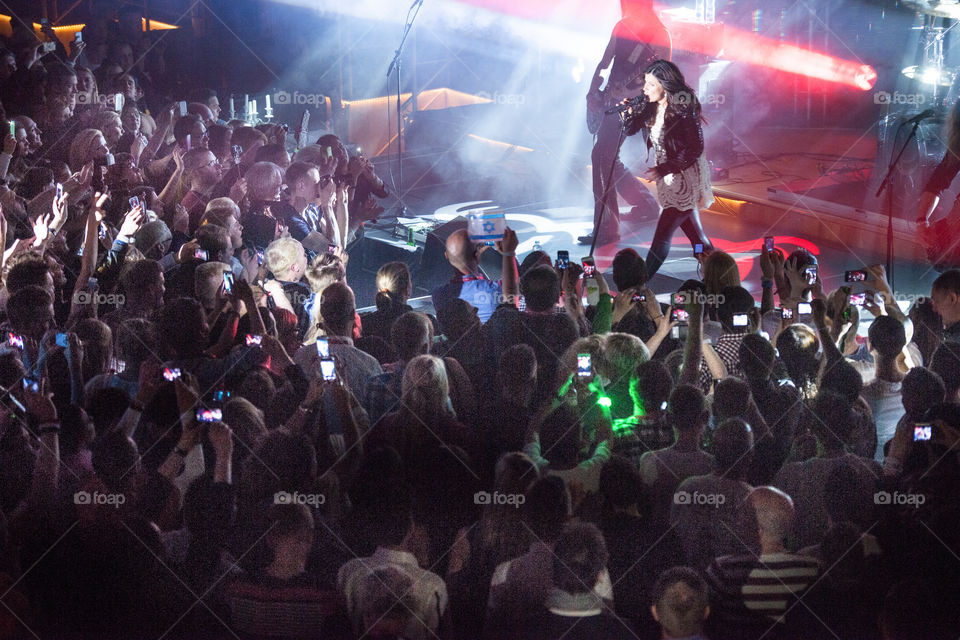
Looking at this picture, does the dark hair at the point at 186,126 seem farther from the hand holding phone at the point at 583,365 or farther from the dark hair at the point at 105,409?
the hand holding phone at the point at 583,365

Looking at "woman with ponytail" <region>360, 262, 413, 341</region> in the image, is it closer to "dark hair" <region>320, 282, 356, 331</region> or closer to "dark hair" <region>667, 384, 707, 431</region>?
"dark hair" <region>320, 282, 356, 331</region>

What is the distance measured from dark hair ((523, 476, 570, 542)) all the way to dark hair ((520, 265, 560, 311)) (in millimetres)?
1297

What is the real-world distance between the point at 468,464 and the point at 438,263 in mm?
3440

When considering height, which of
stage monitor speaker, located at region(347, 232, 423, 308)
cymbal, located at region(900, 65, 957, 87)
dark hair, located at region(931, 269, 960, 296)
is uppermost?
cymbal, located at region(900, 65, 957, 87)

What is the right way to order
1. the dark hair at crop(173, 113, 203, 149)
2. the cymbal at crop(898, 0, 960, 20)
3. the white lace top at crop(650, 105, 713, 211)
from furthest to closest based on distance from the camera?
the cymbal at crop(898, 0, 960, 20) → the dark hair at crop(173, 113, 203, 149) → the white lace top at crop(650, 105, 713, 211)

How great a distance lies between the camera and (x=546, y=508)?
2219mm

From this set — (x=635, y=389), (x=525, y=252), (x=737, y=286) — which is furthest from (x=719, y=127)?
(x=635, y=389)

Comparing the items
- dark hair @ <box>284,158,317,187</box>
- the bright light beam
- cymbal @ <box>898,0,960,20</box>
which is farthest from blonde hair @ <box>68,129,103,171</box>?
the bright light beam

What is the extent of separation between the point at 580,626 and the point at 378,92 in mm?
9061

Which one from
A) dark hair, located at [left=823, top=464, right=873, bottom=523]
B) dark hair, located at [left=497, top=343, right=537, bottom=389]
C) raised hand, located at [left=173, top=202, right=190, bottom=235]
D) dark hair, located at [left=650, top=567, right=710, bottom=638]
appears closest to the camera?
dark hair, located at [left=650, top=567, right=710, bottom=638]

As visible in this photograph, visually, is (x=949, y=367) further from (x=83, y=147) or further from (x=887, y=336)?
(x=83, y=147)

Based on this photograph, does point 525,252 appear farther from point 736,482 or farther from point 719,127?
point 719,127

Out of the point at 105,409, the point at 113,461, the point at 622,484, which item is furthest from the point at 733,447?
the point at 105,409

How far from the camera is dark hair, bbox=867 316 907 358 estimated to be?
3119 mm
